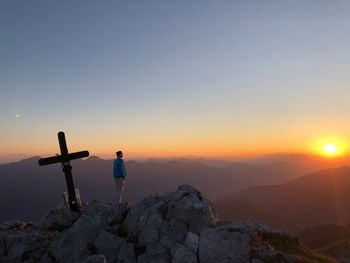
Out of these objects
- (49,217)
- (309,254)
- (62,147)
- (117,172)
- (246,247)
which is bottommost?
(309,254)

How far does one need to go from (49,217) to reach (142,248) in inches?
391

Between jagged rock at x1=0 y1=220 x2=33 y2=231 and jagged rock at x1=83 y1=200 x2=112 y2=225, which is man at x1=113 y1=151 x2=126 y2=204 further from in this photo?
jagged rock at x1=0 y1=220 x2=33 y2=231

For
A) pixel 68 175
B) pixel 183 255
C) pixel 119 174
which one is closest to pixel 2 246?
pixel 68 175

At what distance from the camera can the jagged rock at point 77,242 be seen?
75.3 feet

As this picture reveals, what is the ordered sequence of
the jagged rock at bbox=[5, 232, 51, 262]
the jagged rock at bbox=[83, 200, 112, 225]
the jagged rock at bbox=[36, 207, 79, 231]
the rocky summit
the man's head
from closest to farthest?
the rocky summit < the jagged rock at bbox=[5, 232, 51, 262] < the jagged rock at bbox=[83, 200, 112, 225] < the jagged rock at bbox=[36, 207, 79, 231] < the man's head

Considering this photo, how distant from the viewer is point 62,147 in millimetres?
29453

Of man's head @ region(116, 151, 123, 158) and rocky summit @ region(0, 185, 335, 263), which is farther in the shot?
man's head @ region(116, 151, 123, 158)

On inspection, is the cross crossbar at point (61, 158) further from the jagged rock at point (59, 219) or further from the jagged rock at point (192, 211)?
the jagged rock at point (192, 211)

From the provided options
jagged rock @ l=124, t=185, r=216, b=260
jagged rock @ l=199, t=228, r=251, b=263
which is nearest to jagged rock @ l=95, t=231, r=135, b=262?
jagged rock @ l=124, t=185, r=216, b=260

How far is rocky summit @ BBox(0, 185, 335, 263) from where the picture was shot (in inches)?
833

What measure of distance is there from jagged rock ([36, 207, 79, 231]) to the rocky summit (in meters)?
0.08

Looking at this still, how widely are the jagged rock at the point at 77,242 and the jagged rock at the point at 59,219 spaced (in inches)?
143

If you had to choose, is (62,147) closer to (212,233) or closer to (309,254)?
(212,233)

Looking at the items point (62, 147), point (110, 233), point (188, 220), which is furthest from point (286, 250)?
point (62, 147)
